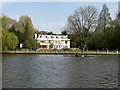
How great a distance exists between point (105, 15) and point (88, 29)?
1330 centimetres

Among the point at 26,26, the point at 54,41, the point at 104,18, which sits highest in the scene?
the point at 104,18

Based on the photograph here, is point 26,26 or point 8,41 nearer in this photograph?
point 8,41

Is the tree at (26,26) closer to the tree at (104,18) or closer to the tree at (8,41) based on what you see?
the tree at (8,41)

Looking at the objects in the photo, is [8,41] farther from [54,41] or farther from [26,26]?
[54,41]

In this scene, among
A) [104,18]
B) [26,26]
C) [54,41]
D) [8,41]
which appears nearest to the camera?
[8,41]

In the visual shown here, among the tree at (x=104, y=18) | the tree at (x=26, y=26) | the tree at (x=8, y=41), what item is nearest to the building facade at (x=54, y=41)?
the tree at (x=26, y=26)

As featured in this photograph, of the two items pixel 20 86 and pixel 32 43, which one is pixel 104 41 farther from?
pixel 20 86

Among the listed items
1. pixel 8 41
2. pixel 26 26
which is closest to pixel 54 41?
pixel 26 26

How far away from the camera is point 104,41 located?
188 feet

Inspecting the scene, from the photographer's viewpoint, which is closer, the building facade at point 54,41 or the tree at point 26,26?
the tree at point 26,26

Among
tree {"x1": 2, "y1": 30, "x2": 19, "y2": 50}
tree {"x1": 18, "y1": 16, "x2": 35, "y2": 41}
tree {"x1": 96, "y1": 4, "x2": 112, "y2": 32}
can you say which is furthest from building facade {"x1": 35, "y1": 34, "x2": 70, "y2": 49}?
tree {"x1": 2, "y1": 30, "x2": 19, "y2": 50}

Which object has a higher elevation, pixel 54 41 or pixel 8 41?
pixel 54 41

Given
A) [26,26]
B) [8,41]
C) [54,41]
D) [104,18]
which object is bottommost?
[8,41]

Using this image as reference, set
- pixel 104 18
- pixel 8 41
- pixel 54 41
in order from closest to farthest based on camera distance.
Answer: pixel 8 41 → pixel 104 18 → pixel 54 41
